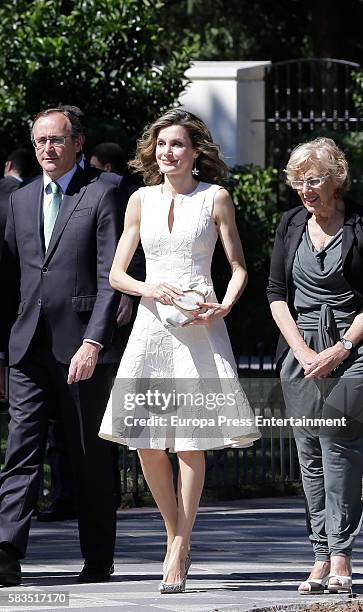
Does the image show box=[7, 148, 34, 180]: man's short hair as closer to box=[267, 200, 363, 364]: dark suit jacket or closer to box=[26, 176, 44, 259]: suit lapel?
box=[26, 176, 44, 259]: suit lapel

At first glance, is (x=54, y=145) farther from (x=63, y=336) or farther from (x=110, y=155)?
(x=110, y=155)

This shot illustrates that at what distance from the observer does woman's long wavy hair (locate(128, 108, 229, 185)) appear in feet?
21.4

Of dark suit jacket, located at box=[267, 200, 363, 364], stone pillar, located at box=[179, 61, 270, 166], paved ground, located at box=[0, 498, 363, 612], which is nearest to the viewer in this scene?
paved ground, located at box=[0, 498, 363, 612]

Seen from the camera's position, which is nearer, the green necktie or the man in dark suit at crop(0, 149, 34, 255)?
the green necktie

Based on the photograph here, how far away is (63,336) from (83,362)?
212 mm

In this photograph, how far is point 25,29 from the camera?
572 inches

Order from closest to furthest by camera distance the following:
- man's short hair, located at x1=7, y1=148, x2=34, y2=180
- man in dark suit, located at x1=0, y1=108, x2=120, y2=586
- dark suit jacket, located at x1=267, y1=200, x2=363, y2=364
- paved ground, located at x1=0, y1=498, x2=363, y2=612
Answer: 1. paved ground, located at x1=0, y1=498, x2=363, y2=612
2. dark suit jacket, located at x1=267, y1=200, x2=363, y2=364
3. man in dark suit, located at x1=0, y1=108, x2=120, y2=586
4. man's short hair, located at x1=7, y1=148, x2=34, y2=180

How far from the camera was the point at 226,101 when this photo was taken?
18516 millimetres

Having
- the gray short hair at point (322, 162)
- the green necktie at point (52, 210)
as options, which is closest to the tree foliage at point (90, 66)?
the green necktie at point (52, 210)

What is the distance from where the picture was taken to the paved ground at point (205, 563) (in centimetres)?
602

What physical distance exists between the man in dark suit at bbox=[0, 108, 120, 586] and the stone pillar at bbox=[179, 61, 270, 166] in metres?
11.5

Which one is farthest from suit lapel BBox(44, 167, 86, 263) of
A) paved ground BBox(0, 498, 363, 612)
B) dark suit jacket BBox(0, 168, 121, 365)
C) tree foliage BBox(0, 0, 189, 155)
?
tree foliage BBox(0, 0, 189, 155)

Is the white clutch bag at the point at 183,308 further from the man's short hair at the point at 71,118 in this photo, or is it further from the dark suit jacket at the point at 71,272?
the man's short hair at the point at 71,118

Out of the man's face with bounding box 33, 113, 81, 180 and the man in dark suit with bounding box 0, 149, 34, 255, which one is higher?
the man's face with bounding box 33, 113, 81, 180
